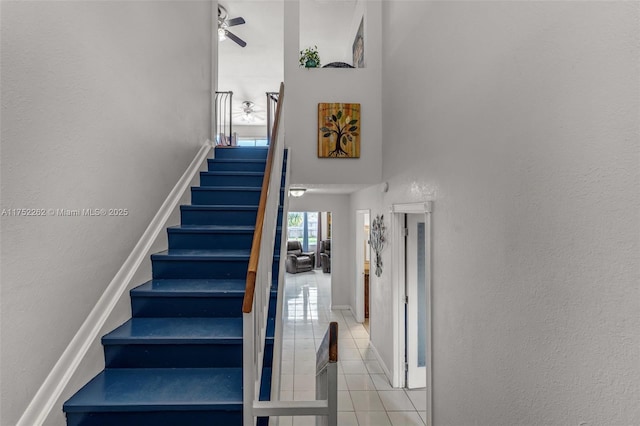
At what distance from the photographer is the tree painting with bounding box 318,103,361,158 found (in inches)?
161

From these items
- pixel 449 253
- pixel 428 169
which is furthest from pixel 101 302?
pixel 428 169

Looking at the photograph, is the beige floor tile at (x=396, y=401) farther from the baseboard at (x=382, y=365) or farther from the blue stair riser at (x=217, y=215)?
the blue stair riser at (x=217, y=215)

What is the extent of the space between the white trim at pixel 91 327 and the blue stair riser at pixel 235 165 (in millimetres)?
755

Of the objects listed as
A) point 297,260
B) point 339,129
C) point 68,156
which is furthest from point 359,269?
point 68,156

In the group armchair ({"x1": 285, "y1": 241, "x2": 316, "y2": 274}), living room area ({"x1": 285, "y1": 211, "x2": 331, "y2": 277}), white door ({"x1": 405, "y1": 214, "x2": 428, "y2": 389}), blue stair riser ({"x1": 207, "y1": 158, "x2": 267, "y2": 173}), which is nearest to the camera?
blue stair riser ({"x1": 207, "y1": 158, "x2": 267, "y2": 173})

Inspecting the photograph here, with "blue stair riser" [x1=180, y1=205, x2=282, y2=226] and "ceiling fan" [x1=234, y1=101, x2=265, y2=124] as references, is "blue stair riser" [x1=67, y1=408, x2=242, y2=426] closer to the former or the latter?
"blue stair riser" [x1=180, y1=205, x2=282, y2=226]

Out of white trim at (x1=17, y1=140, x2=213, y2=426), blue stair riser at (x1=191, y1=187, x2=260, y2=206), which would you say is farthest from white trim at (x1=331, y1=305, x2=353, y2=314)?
white trim at (x1=17, y1=140, x2=213, y2=426)

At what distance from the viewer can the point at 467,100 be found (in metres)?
2.06

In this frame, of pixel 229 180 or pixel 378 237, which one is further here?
pixel 378 237

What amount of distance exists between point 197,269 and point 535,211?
2.15 m

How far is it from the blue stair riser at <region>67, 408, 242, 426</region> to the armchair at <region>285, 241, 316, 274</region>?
9070 mm

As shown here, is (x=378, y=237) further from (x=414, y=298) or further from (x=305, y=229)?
(x=305, y=229)

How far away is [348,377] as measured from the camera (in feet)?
13.8

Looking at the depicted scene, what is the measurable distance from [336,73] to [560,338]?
363 cm
